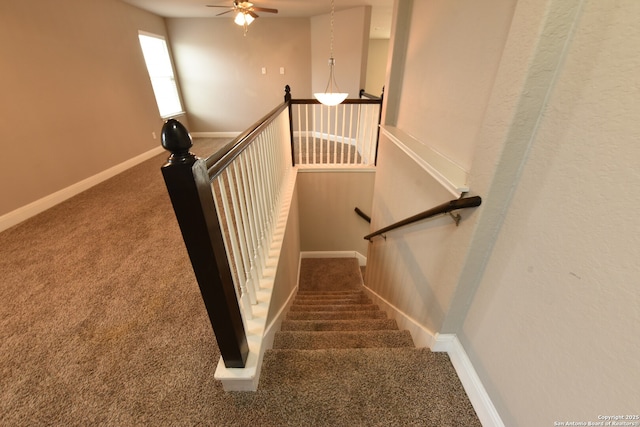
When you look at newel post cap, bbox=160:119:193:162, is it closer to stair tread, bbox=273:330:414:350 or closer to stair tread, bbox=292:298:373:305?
stair tread, bbox=273:330:414:350

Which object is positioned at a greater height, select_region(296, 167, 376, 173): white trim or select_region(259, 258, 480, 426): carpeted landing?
select_region(296, 167, 376, 173): white trim

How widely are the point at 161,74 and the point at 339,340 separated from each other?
6.21 meters

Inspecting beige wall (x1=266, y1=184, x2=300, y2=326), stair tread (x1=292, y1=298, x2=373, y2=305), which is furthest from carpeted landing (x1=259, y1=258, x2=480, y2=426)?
stair tread (x1=292, y1=298, x2=373, y2=305)

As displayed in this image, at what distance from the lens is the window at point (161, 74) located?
4934mm

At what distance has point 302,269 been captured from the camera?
402 cm

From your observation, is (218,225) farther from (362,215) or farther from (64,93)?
(64,93)

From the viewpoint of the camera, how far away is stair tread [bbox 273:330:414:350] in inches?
59.8

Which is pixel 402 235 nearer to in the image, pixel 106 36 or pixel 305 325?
pixel 305 325

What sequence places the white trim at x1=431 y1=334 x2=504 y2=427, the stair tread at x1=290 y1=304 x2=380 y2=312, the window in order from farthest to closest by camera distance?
the window, the stair tread at x1=290 y1=304 x2=380 y2=312, the white trim at x1=431 y1=334 x2=504 y2=427

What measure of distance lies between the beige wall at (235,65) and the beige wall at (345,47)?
0.93ft

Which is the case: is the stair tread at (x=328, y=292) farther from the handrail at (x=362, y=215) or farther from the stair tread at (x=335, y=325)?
the stair tread at (x=335, y=325)

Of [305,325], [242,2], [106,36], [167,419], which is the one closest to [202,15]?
[106,36]

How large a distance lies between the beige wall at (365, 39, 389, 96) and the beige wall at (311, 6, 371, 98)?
128 inches

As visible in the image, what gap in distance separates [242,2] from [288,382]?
408cm
